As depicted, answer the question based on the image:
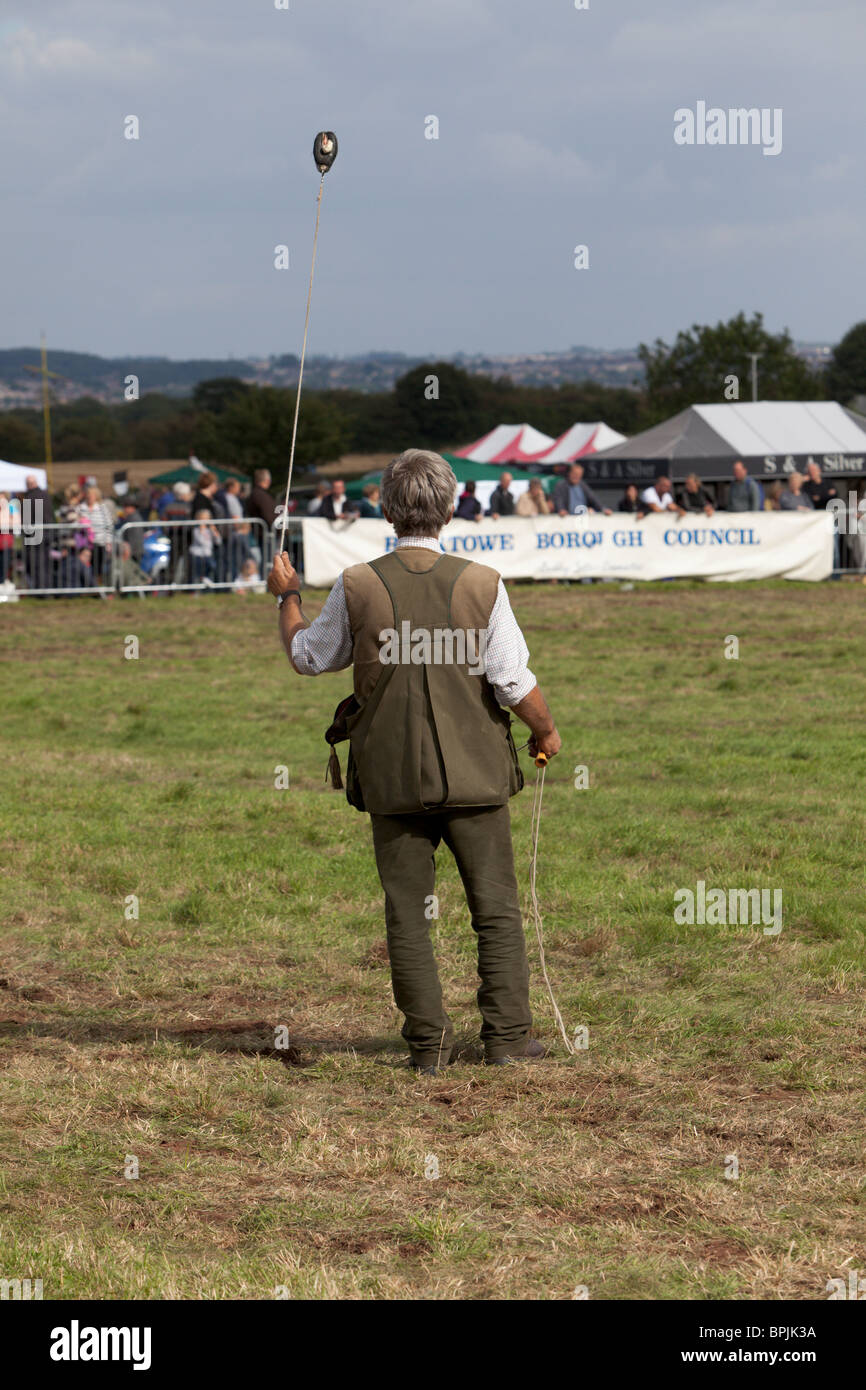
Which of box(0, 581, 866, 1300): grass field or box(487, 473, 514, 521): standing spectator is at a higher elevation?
box(487, 473, 514, 521): standing spectator

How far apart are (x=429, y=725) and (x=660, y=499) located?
2096cm

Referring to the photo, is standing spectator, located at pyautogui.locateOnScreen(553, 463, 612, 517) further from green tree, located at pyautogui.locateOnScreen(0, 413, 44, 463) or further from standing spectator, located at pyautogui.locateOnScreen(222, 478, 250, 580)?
green tree, located at pyautogui.locateOnScreen(0, 413, 44, 463)

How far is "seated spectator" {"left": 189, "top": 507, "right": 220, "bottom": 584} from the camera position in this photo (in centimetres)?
2350

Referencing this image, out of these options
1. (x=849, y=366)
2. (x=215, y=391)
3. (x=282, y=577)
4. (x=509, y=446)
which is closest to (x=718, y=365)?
(x=509, y=446)

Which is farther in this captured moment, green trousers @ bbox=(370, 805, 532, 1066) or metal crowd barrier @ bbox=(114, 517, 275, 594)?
metal crowd barrier @ bbox=(114, 517, 275, 594)

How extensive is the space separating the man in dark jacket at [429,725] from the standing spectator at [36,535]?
61.4ft

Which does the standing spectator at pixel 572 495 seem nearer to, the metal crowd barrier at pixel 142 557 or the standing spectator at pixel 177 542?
the metal crowd barrier at pixel 142 557

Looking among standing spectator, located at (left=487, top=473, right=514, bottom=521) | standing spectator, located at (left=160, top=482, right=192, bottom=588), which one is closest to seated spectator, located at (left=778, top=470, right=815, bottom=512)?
standing spectator, located at (left=487, top=473, right=514, bottom=521)

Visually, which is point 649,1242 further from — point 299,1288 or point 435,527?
point 435,527

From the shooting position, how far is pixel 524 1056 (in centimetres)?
565

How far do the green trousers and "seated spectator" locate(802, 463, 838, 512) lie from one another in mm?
21696

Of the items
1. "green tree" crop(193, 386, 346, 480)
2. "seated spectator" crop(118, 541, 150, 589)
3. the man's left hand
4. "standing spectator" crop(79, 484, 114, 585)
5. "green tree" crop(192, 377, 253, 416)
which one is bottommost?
the man's left hand

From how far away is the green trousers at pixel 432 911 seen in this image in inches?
213
